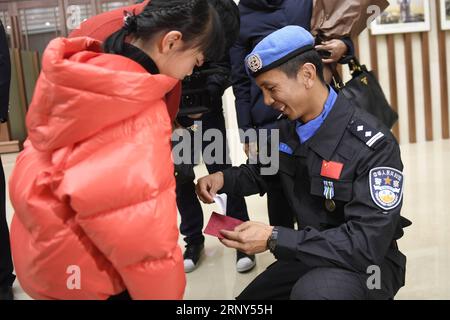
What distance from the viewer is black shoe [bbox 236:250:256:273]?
235 cm

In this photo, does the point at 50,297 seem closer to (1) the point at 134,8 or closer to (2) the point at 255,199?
(1) the point at 134,8

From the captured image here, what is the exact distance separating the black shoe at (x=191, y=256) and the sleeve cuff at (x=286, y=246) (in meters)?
1.15

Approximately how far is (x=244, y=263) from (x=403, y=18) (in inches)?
147

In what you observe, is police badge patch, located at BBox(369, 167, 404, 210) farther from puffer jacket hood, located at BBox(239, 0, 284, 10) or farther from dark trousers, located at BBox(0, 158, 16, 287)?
dark trousers, located at BBox(0, 158, 16, 287)

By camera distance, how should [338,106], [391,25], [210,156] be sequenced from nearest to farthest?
1. [338,106]
2. [210,156]
3. [391,25]

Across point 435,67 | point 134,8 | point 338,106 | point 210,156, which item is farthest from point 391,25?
point 134,8

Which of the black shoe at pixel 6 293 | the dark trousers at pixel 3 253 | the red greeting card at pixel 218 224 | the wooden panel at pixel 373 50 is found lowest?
the black shoe at pixel 6 293

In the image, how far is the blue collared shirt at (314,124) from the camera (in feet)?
4.97

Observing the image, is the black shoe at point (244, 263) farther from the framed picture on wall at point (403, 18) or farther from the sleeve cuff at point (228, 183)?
the framed picture on wall at point (403, 18)

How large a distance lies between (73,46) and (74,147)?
24 centimetres

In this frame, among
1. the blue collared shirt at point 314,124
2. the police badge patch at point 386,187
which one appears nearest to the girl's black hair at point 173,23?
the blue collared shirt at point 314,124

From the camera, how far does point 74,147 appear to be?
988mm

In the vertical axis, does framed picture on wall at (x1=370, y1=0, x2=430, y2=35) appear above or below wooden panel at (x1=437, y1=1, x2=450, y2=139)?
above

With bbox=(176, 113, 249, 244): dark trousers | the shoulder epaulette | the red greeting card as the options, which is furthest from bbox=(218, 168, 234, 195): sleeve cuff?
bbox=(176, 113, 249, 244): dark trousers
